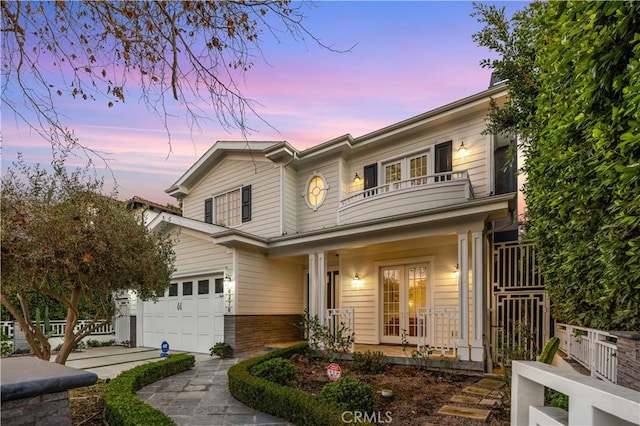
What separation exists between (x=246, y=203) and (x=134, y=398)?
823 centimetres

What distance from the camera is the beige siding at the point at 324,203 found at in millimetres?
11609

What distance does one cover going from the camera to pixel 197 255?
1220cm

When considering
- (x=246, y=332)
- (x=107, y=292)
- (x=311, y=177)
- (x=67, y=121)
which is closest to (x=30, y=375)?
(x=67, y=121)

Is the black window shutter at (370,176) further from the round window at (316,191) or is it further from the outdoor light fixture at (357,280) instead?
the outdoor light fixture at (357,280)

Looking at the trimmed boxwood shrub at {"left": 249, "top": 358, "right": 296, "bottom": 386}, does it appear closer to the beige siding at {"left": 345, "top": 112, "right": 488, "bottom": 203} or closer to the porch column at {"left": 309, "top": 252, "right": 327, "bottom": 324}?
the porch column at {"left": 309, "top": 252, "right": 327, "bottom": 324}

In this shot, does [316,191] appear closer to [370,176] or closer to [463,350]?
[370,176]

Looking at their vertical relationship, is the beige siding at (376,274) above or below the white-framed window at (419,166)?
below

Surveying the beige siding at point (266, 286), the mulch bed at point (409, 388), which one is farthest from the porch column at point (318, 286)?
A: the beige siding at point (266, 286)

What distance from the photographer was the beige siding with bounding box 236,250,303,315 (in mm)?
10781

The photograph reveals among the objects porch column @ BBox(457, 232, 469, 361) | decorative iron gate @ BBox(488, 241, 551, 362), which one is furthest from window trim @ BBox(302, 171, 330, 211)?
decorative iron gate @ BBox(488, 241, 551, 362)

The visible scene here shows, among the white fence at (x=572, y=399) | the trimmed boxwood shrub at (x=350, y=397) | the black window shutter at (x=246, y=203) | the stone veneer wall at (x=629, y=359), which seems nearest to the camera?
the white fence at (x=572, y=399)

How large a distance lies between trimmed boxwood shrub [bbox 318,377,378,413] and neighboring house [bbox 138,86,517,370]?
11.4 feet

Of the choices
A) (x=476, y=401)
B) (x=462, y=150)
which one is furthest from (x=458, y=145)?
(x=476, y=401)

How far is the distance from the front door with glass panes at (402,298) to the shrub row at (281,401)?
5083 millimetres
